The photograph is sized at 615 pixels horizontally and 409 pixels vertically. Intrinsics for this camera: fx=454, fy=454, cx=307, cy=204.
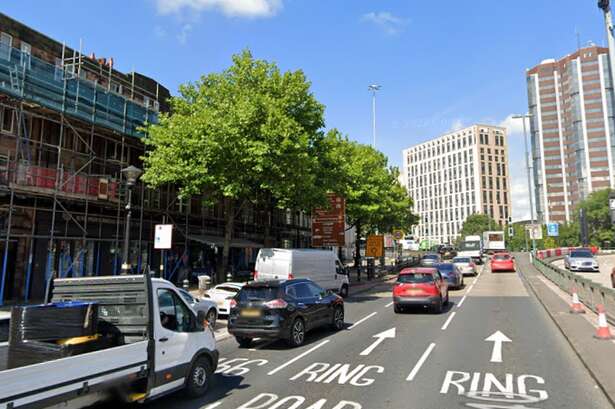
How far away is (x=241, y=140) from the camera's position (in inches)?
758

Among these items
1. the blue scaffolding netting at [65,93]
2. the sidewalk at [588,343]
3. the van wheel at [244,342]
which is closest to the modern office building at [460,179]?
the blue scaffolding netting at [65,93]

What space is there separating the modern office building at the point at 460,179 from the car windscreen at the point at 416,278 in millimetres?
133297

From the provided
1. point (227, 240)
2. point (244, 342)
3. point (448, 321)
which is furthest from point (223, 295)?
point (448, 321)

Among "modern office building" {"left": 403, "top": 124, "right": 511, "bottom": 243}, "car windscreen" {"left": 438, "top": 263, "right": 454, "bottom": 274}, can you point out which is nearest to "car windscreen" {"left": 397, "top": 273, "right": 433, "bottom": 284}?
"car windscreen" {"left": 438, "top": 263, "right": 454, "bottom": 274}

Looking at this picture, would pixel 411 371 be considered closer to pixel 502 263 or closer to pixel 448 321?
pixel 448 321

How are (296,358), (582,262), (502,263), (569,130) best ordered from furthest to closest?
(569,130)
(502,263)
(582,262)
(296,358)

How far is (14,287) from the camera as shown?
18141 mm

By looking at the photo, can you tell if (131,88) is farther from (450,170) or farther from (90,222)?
(450,170)

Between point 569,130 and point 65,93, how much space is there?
154m

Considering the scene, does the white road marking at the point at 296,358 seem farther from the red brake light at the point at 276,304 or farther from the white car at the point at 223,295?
the white car at the point at 223,295

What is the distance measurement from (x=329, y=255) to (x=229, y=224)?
5344 mm

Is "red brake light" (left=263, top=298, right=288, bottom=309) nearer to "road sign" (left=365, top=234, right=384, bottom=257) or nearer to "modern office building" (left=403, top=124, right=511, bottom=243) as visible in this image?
"road sign" (left=365, top=234, right=384, bottom=257)

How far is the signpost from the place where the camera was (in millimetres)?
31438

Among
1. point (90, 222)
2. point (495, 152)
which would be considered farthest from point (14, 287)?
point (495, 152)
